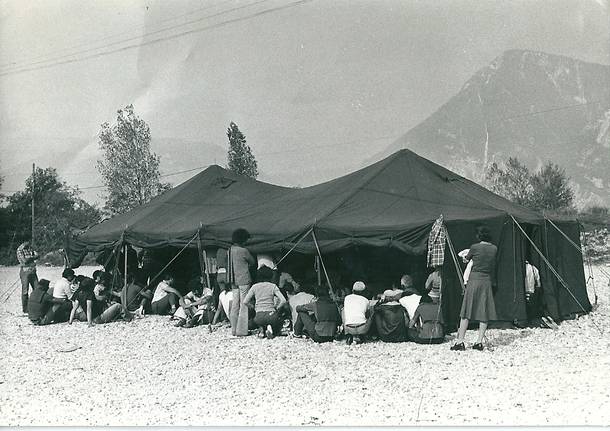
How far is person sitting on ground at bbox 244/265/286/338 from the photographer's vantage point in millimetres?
9344

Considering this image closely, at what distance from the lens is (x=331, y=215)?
34.5 feet

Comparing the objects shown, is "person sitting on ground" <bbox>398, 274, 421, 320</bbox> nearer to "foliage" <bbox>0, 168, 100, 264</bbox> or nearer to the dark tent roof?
the dark tent roof

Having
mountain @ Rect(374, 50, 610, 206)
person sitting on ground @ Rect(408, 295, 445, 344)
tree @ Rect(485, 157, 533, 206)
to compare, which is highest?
mountain @ Rect(374, 50, 610, 206)

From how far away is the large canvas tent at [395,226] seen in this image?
980 centimetres

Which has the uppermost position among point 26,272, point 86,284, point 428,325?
point 26,272

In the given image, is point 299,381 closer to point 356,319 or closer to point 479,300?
point 356,319

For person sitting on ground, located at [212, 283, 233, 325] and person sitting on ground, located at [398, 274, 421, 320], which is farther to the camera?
person sitting on ground, located at [212, 283, 233, 325]

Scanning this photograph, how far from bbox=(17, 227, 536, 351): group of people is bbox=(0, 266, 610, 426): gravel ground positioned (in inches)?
11.9

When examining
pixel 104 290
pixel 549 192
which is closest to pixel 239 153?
pixel 549 192

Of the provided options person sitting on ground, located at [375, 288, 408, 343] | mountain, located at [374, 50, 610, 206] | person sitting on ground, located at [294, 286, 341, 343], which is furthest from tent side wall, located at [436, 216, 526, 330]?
mountain, located at [374, 50, 610, 206]

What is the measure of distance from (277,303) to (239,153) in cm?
3403

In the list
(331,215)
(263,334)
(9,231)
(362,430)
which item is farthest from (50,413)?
(9,231)

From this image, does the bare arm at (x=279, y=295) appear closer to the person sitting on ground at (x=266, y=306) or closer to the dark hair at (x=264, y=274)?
the person sitting on ground at (x=266, y=306)

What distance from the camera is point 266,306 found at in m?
9.40
